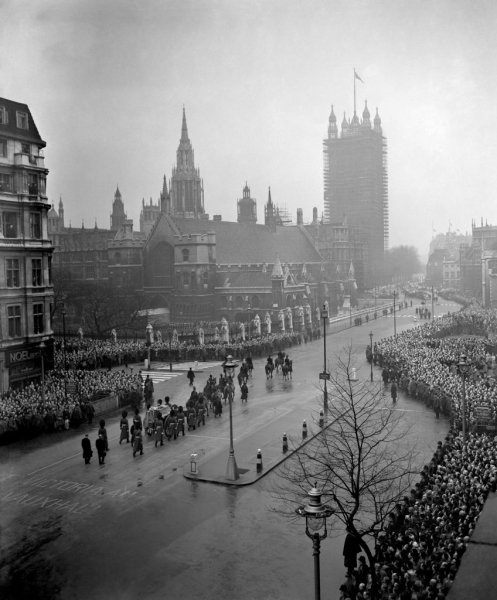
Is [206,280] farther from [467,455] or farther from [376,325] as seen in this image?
[467,455]

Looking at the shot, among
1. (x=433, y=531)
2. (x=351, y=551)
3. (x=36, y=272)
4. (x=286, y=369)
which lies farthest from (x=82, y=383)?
(x=433, y=531)

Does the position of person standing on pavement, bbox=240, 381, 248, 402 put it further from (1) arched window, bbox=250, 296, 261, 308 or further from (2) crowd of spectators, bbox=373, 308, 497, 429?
(1) arched window, bbox=250, 296, 261, 308

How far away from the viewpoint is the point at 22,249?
36.0 m

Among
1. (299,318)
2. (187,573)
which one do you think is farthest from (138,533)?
(299,318)

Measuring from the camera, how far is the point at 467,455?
1969 centimetres

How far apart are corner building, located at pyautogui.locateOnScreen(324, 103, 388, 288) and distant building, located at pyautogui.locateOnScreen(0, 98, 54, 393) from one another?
439 ft

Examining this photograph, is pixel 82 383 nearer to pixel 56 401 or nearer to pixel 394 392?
pixel 56 401

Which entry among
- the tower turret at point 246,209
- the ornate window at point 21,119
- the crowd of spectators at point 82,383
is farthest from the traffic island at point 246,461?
the tower turret at point 246,209

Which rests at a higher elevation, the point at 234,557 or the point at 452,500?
the point at 452,500

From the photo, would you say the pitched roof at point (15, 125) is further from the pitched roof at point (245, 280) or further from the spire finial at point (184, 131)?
the spire finial at point (184, 131)

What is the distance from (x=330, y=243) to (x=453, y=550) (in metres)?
113

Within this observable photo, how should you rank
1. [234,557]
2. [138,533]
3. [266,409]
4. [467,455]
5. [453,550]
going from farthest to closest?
1. [266,409]
2. [467,455]
3. [138,533]
4. [234,557]
5. [453,550]

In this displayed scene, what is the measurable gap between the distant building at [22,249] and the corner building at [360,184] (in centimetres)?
13371

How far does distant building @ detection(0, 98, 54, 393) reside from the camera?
34.8 meters
